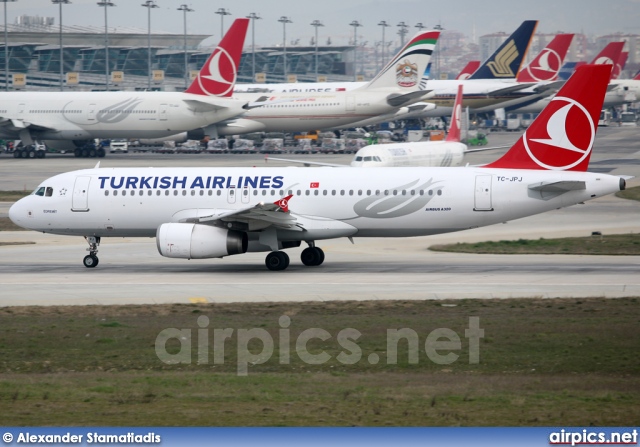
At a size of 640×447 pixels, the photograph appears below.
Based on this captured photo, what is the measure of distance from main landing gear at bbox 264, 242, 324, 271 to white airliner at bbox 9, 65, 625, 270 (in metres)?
0.04

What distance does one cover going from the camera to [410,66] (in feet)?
311

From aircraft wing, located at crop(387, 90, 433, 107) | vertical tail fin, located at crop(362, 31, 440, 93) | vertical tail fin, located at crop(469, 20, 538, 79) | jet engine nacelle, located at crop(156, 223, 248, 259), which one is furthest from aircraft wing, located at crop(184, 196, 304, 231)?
vertical tail fin, located at crop(469, 20, 538, 79)

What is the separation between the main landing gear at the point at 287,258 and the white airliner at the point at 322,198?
0.12 feet

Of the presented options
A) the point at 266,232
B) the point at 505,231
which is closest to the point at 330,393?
the point at 266,232

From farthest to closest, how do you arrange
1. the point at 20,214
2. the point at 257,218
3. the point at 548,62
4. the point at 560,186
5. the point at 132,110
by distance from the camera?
the point at 548,62 < the point at 132,110 < the point at 20,214 < the point at 257,218 < the point at 560,186

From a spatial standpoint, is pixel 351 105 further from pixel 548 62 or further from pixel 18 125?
pixel 548 62

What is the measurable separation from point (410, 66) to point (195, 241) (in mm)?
64946

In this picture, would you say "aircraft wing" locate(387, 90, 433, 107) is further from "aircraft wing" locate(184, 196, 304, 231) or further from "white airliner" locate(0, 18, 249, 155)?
"aircraft wing" locate(184, 196, 304, 231)

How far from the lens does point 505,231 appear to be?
151 ft

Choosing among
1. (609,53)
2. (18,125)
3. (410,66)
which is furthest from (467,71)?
(18,125)

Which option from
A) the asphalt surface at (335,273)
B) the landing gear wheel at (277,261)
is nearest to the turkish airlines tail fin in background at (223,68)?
the asphalt surface at (335,273)

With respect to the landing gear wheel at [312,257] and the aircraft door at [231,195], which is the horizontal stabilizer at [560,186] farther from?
the aircraft door at [231,195]

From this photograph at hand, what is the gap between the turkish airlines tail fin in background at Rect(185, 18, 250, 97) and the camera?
91.0m

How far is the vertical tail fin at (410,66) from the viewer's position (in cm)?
9212
